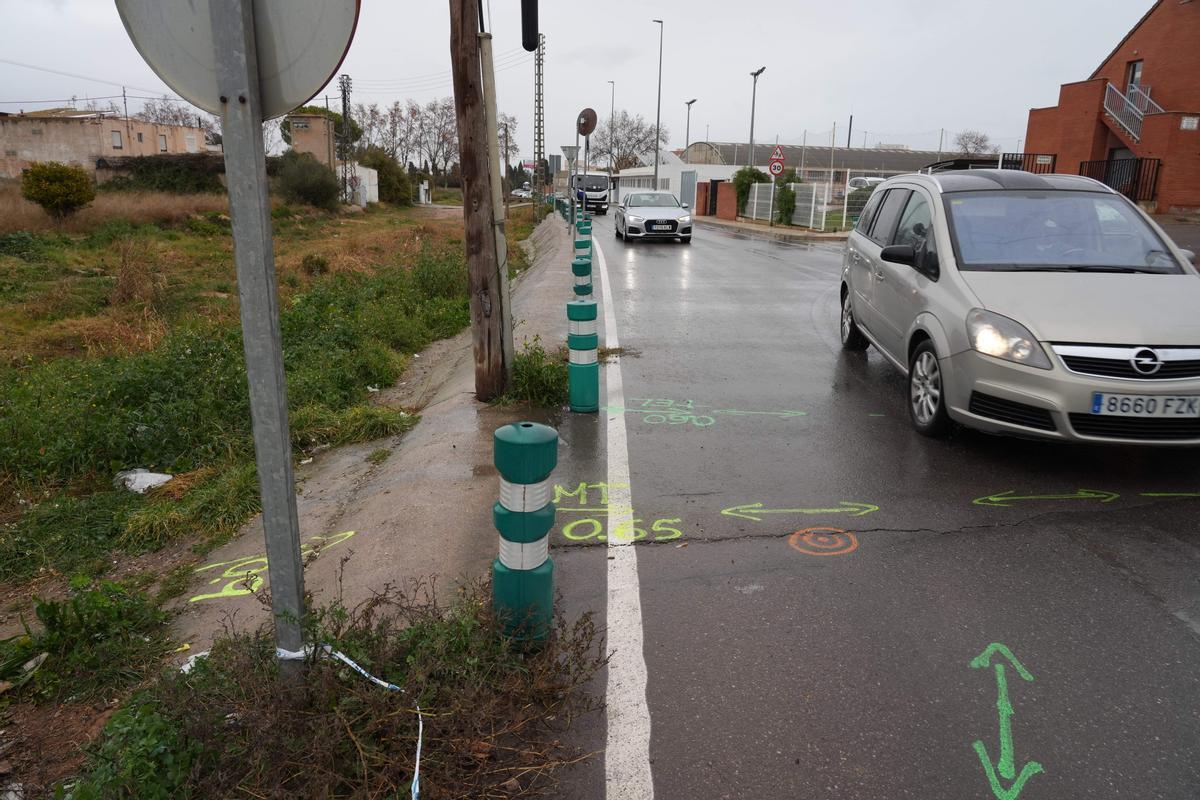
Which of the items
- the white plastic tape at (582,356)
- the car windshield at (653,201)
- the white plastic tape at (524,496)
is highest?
the car windshield at (653,201)

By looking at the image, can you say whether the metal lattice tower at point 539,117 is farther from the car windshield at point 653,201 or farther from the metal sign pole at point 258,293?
the metal sign pole at point 258,293

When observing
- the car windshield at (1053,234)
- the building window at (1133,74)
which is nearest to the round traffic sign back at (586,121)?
the car windshield at (1053,234)

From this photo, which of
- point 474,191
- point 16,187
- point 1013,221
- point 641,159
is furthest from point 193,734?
point 641,159

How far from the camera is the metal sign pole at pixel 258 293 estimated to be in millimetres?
2314

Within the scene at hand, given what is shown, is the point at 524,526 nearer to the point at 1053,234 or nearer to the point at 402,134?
the point at 1053,234

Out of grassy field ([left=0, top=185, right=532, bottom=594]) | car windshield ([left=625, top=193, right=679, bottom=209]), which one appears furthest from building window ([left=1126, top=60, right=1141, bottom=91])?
grassy field ([left=0, top=185, right=532, bottom=594])

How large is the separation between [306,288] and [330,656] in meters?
13.9

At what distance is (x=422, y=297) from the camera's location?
537 inches

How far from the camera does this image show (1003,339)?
5031 mm

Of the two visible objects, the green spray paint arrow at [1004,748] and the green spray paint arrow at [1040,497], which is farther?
the green spray paint arrow at [1040,497]

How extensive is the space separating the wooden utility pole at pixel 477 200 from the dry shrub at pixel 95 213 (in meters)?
22.7

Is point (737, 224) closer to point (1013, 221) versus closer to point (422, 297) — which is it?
point (422, 297)

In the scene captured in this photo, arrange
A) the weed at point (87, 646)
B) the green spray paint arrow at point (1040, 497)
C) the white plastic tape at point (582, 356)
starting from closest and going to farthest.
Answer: the weed at point (87, 646) < the green spray paint arrow at point (1040, 497) < the white plastic tape at point (582, 356)

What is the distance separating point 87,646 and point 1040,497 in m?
5.10
